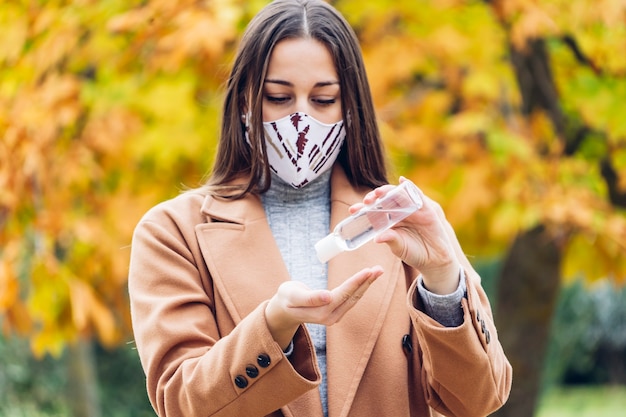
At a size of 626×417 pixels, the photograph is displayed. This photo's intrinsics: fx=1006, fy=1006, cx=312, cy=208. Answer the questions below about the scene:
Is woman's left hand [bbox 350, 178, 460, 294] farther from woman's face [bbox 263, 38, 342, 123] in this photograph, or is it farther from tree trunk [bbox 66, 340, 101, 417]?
tree trunk [bbox 66, 340, 101, 417]

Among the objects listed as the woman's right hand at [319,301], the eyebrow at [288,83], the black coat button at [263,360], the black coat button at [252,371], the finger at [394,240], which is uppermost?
the eyebrow at [288,83]

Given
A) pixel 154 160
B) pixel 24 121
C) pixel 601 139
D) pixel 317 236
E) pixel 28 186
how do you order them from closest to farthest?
pixel 317 236 < pixel 24 121 < pixel 28 186 < pixel 601 139 < pixel 154 160

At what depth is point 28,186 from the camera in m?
5.01

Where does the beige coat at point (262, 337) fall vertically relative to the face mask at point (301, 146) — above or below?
below

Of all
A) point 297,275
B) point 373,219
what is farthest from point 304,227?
point 373,219

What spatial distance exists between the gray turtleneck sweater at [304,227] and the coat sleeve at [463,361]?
0.84 feet

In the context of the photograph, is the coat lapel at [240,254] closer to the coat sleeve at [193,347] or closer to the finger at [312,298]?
the coat sleeve at [193,347]

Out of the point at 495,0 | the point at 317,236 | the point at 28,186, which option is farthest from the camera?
the point at 495,0

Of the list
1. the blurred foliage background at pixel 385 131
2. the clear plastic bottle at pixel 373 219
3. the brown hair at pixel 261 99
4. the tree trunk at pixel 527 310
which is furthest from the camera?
the tree trunk at pixel 527 310

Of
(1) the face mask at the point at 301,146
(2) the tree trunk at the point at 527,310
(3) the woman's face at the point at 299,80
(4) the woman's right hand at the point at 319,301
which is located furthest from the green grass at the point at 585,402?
(4) the woman's right hand at the point at 319,301

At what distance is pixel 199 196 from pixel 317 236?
1.05 ft

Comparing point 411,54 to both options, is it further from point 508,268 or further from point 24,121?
point 24,121

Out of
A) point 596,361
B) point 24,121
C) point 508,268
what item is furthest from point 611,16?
point 596,361

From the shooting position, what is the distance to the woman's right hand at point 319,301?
194cm
